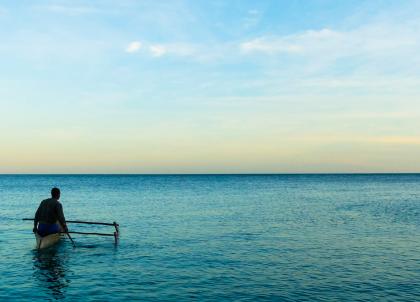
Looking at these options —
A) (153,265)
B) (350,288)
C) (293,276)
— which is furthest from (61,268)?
(350,288)

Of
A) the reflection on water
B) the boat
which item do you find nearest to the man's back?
the boat

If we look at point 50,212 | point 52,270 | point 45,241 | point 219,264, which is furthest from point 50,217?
point 219,264

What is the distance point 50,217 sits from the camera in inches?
887

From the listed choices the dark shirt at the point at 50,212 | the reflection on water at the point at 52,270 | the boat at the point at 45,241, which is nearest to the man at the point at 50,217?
the dark shirt at the point at 50,212

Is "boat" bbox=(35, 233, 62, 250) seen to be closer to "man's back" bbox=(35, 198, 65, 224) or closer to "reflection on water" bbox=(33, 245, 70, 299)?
"reflection on water" bbox=(33, 245, 70, 299)

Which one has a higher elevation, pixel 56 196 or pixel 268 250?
pixel 56 196

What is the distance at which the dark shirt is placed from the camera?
22000mm

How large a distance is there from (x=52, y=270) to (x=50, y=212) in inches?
130

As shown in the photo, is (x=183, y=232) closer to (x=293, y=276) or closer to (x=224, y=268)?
(x=224, y=268)

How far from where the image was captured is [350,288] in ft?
57.6

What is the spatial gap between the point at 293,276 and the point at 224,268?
340cm

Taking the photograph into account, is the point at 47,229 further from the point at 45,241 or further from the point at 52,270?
the point at 52,270

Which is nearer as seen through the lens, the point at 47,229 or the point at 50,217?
the point at 50,217

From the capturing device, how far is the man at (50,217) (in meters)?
22.0
